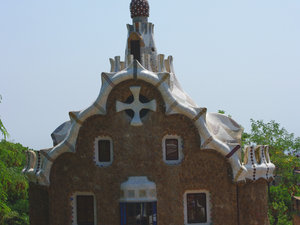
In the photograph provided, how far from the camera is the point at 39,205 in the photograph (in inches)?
626

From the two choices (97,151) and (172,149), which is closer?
(172,149)

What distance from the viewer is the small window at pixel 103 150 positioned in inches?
568

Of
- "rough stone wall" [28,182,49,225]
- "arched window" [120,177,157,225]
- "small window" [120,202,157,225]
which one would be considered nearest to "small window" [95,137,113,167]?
"arched window" [120,177,157,225]

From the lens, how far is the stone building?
45.9ft

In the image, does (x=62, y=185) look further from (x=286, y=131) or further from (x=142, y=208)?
(x=286, y=131)

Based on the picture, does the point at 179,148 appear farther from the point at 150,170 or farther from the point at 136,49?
the point at 136,49

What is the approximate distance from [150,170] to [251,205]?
357cm

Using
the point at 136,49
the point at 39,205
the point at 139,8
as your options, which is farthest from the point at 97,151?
the point at 139,8

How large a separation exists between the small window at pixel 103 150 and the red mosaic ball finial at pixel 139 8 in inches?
223

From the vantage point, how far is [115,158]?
14.2m

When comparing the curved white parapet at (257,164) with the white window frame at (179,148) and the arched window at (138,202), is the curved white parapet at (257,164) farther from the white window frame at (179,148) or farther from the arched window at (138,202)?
the arched window at (138,202)

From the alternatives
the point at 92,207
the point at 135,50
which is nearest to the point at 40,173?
the point at 92,207

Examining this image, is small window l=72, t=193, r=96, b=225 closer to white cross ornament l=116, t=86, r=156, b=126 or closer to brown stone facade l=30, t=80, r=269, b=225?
brown stone facade l=30, t=80, r=269, b=225

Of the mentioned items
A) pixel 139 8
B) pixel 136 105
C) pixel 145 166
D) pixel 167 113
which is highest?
pixel 139 8
